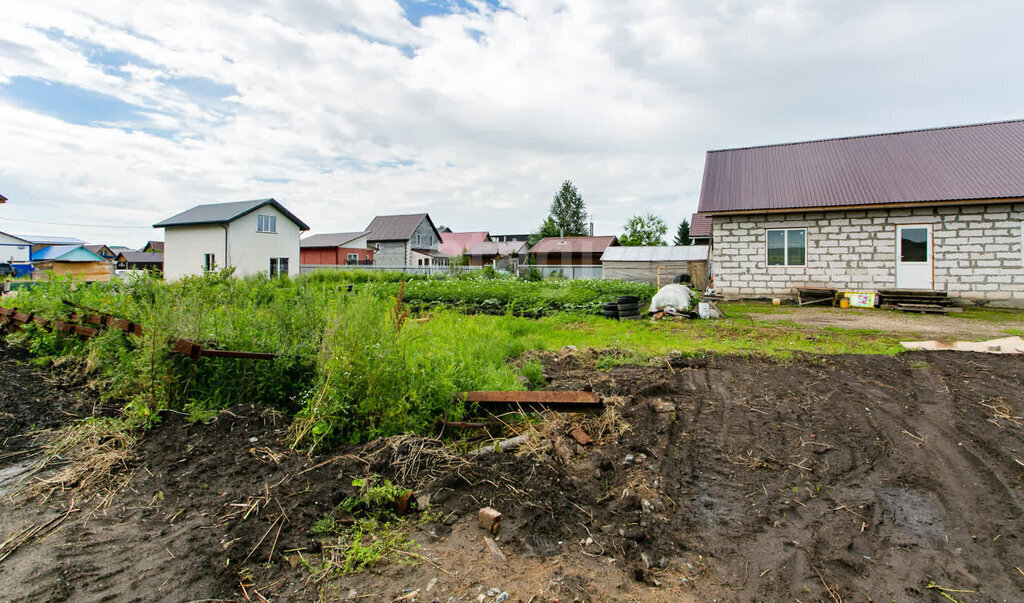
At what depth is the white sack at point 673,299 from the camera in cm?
1126

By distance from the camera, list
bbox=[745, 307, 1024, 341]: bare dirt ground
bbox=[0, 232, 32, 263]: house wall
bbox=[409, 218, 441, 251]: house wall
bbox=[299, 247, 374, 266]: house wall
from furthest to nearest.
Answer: bbox=[409, 218, 441, 251]: house wall
bbox=[299, 247, 374, 266]: house wall
bbox=[0, 232, 32, 263]: house wall
bbox=[745, 307, 1024, 341]: bare dirt ground

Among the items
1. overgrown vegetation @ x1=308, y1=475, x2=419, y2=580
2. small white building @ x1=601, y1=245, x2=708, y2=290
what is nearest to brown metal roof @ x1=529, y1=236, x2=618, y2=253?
small white building @ x1=601, y1=245, x2=708, y2=290

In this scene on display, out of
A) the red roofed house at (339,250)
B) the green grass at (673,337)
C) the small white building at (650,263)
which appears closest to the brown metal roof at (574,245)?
the red roofed house at (339,250)

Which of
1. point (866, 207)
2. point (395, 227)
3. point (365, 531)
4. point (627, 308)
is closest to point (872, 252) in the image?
point (866, 207)

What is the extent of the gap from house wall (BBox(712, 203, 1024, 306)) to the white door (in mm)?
130

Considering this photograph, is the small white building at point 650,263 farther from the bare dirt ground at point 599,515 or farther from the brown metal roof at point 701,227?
the bare dirt ground at point 599,515

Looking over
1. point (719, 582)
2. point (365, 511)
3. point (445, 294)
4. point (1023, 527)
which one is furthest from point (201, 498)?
point (445, 294)

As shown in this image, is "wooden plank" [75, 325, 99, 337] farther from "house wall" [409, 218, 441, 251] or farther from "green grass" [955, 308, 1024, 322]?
"house wall" [409, 218, 441, 251]

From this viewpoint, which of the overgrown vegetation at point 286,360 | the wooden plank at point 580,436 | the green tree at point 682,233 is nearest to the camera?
the overgrown vegetation at point 286,360

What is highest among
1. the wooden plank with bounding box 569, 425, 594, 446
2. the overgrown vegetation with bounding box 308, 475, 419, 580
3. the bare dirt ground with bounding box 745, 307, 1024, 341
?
the bare dirt ground with bounding box 745, 307, 1024, 341

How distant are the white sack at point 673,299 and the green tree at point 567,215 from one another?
1838 inches

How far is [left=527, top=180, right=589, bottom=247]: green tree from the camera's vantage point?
58094 mm

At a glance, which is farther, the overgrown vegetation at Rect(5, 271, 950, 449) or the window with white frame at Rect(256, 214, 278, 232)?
the window with white frame at Rect(256, 214, 278, 232)

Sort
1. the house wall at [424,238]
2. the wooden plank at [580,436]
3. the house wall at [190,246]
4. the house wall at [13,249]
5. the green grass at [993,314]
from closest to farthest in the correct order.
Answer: the wooden plank at [580,436] → the green grass at [993,314] → the house wall at [190,246] → the house wall at [13,249] → the house wall at [424,238]
